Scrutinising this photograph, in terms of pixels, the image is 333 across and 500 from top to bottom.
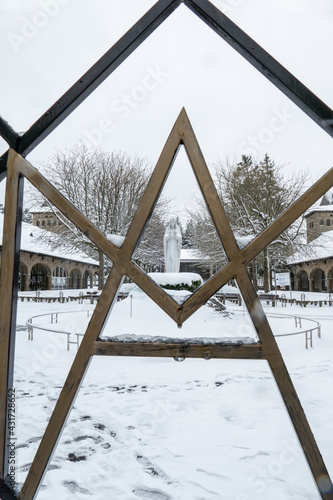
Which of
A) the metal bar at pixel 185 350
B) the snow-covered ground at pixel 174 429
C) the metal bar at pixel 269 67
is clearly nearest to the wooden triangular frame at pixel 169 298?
the metal bar at pixel 185 350

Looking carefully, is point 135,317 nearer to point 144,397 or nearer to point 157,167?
point 144,397

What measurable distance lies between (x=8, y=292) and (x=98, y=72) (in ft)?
4.98

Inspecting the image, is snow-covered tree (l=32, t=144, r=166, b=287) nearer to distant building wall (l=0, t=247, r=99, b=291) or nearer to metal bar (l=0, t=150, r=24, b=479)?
distant building wall (l=0, t=247, r=99, b=291)

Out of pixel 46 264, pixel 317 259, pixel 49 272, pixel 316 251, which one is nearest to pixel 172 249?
pixel 316 251

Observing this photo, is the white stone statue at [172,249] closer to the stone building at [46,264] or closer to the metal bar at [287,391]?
the stone building at [46,264]

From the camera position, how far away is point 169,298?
6.46 feet

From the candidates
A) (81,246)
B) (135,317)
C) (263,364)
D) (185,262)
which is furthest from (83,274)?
(263,364)

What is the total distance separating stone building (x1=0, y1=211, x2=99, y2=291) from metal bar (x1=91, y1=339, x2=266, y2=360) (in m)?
23.1

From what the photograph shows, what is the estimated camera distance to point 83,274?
145 feet

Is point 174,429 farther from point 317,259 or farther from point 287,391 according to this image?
point 317,259

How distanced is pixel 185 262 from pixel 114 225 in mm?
28304

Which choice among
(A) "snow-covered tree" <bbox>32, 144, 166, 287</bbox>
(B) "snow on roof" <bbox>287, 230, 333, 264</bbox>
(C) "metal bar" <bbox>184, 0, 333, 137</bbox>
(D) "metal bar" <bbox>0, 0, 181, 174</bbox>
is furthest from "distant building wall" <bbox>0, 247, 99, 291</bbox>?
(C) "metal bar" <bbox>184, 0, 333, 137</bbox>

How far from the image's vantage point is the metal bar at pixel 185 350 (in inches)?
73.2

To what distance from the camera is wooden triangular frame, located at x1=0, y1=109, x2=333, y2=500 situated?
1.85 m
